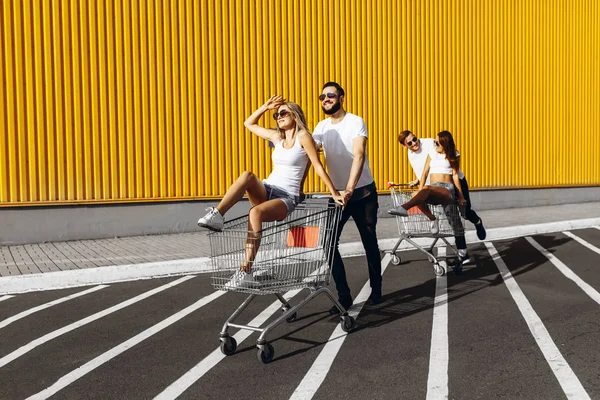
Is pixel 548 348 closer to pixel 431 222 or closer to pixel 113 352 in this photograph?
pixel 113 352

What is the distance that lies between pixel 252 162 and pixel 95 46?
11.3ft

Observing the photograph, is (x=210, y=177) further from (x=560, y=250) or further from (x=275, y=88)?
(x=560, y=250)

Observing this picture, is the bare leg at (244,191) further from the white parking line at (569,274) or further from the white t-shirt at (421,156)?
the white t-shirt at (421,156)

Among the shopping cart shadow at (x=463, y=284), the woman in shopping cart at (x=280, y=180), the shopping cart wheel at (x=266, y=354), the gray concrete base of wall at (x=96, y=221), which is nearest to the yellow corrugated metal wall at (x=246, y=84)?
the gray concrete base of wall at (x=96, y=221)

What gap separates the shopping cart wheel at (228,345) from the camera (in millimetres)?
4758

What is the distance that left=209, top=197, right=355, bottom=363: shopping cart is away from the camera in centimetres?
478

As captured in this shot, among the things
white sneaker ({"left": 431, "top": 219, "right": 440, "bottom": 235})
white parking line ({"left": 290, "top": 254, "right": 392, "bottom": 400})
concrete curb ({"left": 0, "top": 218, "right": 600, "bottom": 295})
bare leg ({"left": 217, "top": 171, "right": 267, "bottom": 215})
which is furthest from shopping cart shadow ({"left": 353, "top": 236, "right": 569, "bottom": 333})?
concrete curb ({"left": 0, "top": 218, "right": 600, "bottom": 295})

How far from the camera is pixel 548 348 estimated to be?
477 cm

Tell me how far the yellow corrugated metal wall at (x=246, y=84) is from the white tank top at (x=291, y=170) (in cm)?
663

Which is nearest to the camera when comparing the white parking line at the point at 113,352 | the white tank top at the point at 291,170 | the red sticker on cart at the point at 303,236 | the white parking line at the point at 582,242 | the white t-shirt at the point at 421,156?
the white parking line at the point at 113,352

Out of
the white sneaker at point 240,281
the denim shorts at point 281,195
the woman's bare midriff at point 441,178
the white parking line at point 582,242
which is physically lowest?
the white parking line at point 582,242

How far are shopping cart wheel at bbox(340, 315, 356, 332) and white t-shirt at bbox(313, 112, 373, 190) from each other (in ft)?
4.14

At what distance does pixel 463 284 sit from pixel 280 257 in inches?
126

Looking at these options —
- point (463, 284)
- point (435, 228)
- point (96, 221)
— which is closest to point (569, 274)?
point (463, 284)
